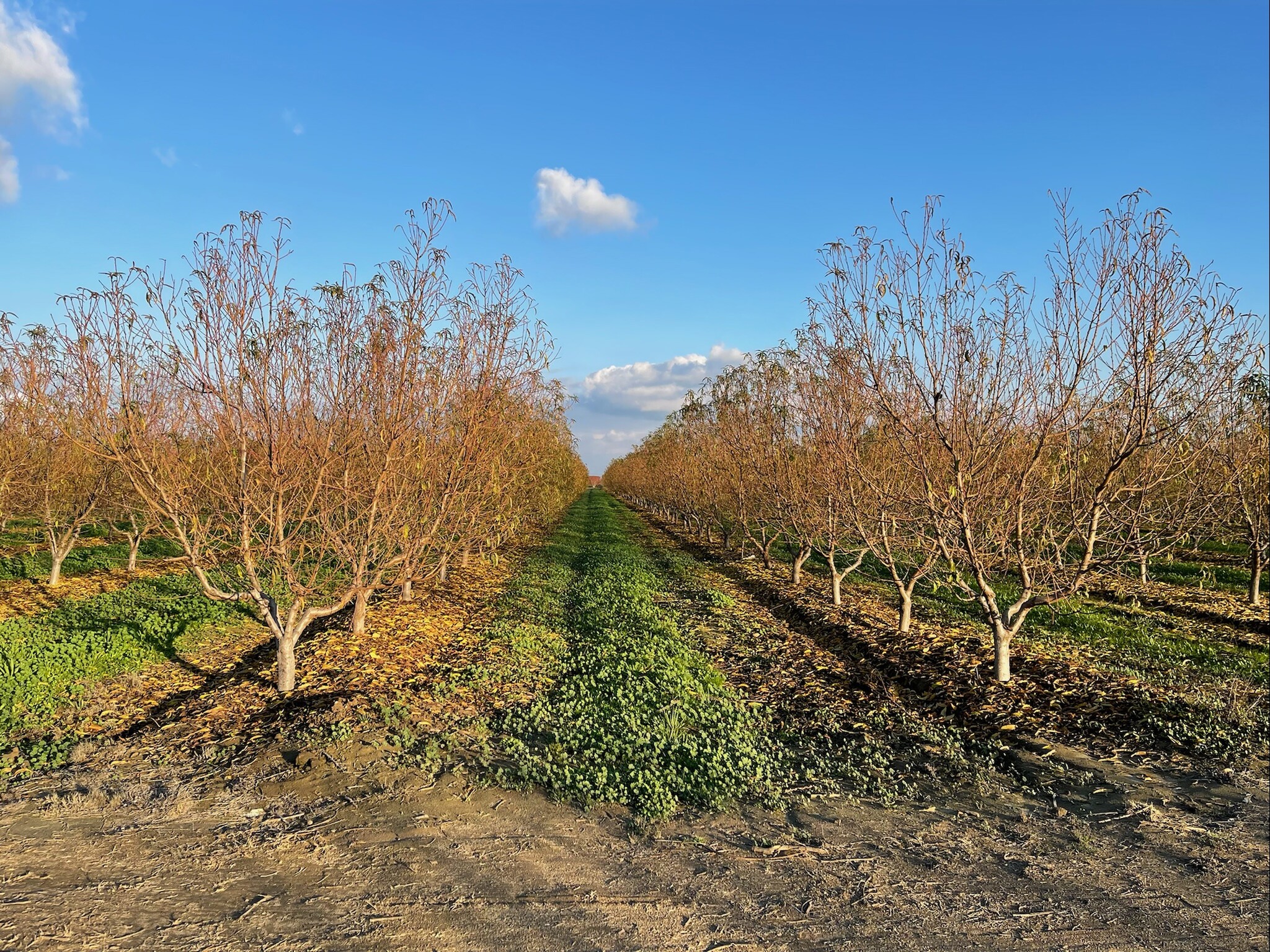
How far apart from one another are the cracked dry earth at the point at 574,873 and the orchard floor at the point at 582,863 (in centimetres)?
1

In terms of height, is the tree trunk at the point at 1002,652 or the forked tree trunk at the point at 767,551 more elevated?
the forked tree trunk at the point at 767,551

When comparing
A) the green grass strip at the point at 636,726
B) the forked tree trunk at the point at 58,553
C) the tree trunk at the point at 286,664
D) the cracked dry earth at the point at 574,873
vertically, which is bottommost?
the cracked dry earth at the point at 574,873

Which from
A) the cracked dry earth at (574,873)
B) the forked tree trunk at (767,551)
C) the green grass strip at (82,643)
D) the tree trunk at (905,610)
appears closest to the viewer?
the cracked dry earth at (574,873)

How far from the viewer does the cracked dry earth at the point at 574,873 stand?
3221 millimetres

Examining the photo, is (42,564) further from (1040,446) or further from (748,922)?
(1040,446)

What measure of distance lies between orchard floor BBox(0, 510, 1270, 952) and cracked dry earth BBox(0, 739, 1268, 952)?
0.6 inches

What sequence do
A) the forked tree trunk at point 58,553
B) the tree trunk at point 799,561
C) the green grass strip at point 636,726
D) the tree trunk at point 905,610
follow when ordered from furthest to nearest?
the tree trunk at point 799,561, the forked tree trunk at point 58,553, the tree trunk at point 905,610, the green grass strip at point 636,726

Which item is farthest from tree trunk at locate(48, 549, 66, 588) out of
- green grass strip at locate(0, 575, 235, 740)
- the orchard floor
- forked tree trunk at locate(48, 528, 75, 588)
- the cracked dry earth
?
the cracked dry earth

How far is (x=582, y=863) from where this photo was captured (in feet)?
12.7

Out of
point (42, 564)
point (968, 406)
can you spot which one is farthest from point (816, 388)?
point (42, 564)

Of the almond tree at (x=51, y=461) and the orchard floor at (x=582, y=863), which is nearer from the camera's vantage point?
the orchard floor at (x=582, y=863)

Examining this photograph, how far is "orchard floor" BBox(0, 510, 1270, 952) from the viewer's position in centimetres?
323

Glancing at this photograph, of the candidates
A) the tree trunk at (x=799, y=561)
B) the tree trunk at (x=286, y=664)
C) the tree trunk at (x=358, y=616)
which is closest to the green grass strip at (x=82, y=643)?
the tree trunk at (x=286, y=664)

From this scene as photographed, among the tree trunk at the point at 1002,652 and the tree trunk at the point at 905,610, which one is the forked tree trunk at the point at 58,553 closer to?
the tree trunk at the point at 905,610
